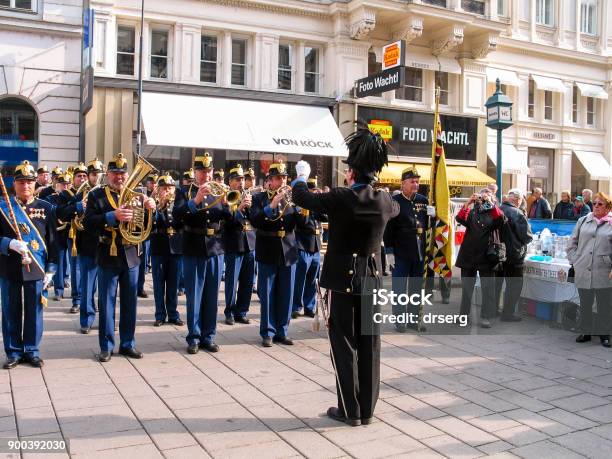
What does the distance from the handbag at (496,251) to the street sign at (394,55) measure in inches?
436

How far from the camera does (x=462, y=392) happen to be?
577 centimetres

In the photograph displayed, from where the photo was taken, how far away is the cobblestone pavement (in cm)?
444

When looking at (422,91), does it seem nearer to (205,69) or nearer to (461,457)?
(205,69)

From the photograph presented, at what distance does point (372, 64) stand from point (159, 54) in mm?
7786

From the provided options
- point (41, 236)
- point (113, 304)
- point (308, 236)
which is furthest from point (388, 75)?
point (41, 236)

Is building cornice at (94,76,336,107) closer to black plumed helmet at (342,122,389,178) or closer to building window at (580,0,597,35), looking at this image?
building window at (580,0,597,35)

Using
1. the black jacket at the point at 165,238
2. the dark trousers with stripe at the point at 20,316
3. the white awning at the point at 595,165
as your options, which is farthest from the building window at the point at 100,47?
the white awning at the point at 595,165

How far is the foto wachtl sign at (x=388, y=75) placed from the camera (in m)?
18.9

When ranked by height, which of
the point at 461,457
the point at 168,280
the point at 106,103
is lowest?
the point at 461,457

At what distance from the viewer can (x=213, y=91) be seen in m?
19.6

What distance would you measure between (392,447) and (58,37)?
55.0 feet

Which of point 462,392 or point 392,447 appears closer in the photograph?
point 392,447

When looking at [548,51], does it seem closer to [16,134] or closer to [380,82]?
[380,82]

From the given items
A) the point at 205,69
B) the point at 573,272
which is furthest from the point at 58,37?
the point at 573,272
